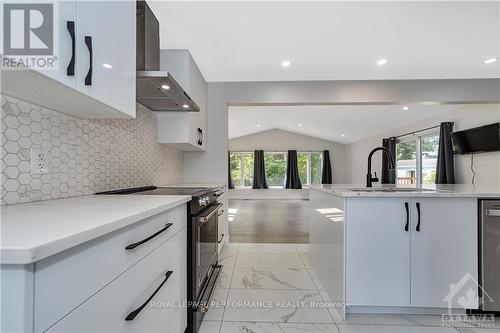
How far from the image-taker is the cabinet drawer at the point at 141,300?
66 cm

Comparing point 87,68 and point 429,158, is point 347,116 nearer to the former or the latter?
point 429,158

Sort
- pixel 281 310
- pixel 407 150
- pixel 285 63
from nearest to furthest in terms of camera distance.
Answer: pixel 281 310
pixel 285 63
pixel 407 150

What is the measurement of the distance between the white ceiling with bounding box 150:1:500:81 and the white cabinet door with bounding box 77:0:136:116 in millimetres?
775

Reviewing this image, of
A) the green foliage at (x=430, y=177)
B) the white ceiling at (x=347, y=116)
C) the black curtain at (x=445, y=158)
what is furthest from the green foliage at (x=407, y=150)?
the black curtain at (x=445, y=158)

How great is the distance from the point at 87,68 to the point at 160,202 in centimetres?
66

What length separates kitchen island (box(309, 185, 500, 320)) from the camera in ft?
5.61

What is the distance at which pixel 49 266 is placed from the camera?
536 millimetres

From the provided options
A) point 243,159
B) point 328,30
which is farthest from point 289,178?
point 328,30

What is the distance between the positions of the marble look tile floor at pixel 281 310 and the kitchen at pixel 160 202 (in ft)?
0.05

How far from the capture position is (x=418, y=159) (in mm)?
5887

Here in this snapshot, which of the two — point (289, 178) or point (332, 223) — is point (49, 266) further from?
point (289, 178)

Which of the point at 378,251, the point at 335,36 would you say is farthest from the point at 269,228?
the point at 335,36
